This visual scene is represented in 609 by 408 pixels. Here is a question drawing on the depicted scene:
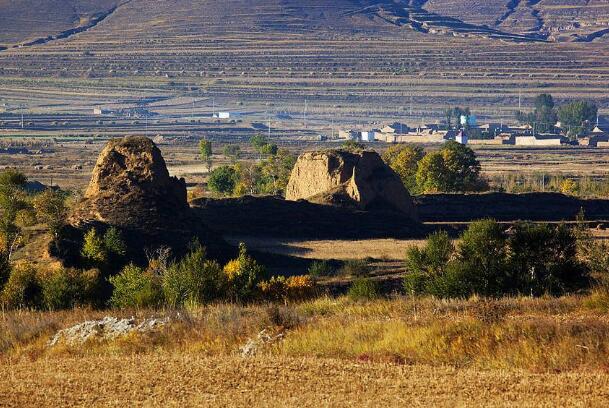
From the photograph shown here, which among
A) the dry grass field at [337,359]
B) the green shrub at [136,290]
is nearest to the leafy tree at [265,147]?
the green shrub at [136,290]

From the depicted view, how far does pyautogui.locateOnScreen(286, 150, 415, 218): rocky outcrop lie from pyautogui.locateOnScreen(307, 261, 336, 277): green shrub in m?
13.8

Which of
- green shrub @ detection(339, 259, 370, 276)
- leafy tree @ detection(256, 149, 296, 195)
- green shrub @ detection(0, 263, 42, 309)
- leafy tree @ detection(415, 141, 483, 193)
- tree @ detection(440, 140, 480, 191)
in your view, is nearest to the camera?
green shrub @ detection(0, 263, 42, 309)

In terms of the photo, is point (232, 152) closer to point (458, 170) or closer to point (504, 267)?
point (458, 170)

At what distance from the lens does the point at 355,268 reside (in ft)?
132

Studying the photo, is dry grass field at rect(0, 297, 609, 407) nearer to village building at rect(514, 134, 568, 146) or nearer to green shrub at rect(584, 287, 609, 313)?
green shrub at rect(584, 287, 609, 313)

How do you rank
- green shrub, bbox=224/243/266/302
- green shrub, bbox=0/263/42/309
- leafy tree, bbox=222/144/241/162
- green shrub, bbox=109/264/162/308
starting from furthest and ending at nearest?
leafy tree, bbox=222/144/241/162 < green shrub, bbox=0/263/42/309 < green shrub, bbox=224/243/266/302 < green shrub, bbox=109/264/162/308

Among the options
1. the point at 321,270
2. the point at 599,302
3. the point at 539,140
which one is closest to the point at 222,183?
the point at 321,270

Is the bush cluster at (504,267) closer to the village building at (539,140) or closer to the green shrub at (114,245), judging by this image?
the green shrub at (114,245)

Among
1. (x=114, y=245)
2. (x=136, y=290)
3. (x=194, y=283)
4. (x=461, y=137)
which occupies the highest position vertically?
(x=194, y=283)

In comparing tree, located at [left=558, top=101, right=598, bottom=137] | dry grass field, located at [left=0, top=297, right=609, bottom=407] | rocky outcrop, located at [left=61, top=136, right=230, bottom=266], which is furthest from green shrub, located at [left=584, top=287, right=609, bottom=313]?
tree, located at [left=558, top=101, right=598, bottom=137]

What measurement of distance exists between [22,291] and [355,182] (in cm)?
2896

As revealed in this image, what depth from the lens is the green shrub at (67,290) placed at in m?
27.8

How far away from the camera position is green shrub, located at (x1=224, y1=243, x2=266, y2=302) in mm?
28072

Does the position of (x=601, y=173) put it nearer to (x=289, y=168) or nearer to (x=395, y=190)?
(x=289, y=168)
